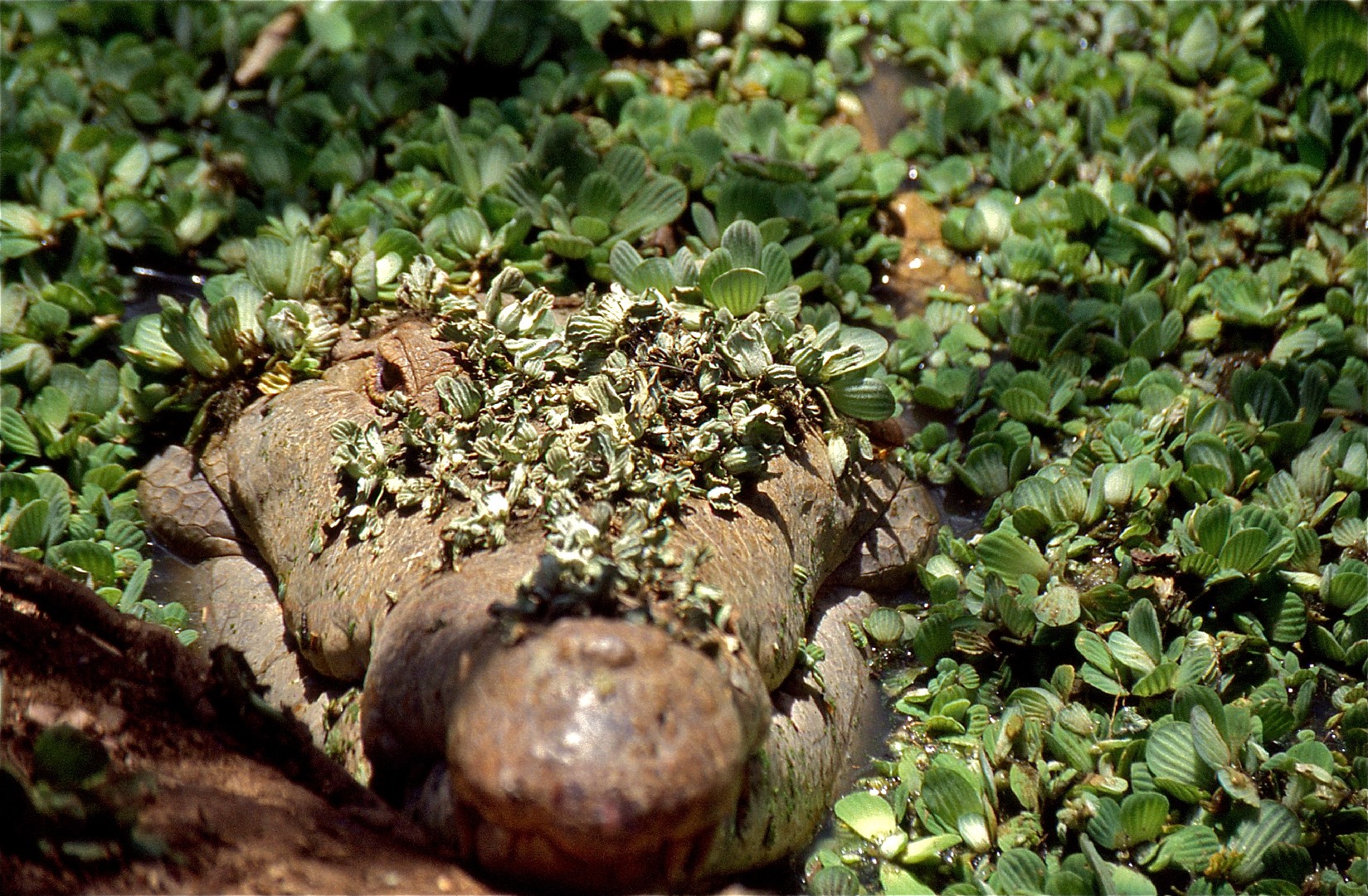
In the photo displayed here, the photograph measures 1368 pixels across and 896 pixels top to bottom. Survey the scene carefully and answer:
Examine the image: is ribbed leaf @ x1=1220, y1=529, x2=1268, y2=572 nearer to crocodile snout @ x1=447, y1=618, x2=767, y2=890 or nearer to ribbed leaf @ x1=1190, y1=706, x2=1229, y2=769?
ribbed leaf @ x1=1190, y1=706, x2=1229, y2=769

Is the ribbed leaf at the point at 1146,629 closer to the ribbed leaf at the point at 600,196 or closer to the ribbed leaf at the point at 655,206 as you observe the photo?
the ribbed leaf at the point at 655,206

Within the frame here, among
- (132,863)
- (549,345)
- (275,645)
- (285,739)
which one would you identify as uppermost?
(549,345)

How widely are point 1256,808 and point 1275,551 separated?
0.67 m

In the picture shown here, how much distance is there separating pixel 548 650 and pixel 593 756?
0.20 meters

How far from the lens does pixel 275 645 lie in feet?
9.21

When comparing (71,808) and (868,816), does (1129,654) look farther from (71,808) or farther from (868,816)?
(71,808)

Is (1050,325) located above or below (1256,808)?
above

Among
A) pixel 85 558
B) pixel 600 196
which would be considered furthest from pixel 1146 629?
pixel 85 558

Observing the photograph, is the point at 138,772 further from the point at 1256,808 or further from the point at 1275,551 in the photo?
the point at 1275,551

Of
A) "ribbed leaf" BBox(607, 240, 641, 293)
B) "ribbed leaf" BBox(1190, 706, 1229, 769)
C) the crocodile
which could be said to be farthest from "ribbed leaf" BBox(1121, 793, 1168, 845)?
"ribbed leaf" BBox(607, 240, 641, 293)

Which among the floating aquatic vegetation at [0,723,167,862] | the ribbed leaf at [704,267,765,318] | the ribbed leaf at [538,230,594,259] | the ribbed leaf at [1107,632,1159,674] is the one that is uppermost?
the ribbed leaf at [704,267,765,318]

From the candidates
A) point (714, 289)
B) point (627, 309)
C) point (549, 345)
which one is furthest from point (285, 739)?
point (714, 289)

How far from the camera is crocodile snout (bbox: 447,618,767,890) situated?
5.96ft

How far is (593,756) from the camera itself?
182 cm
